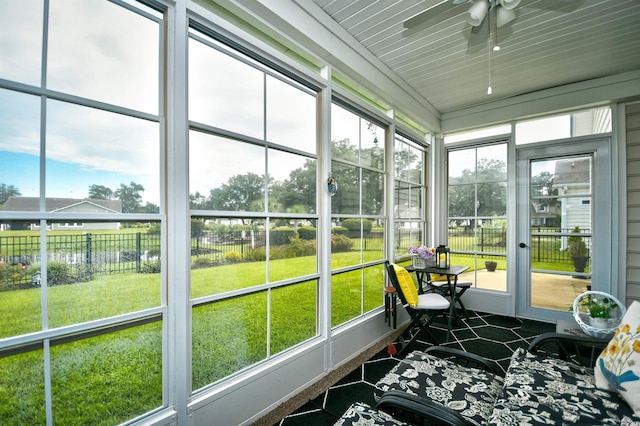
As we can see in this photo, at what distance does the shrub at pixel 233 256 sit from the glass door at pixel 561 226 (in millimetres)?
3901

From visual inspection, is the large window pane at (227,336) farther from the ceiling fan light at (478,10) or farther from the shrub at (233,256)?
the ceiling fan light at (478,10)

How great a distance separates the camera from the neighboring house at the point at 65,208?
118 cm

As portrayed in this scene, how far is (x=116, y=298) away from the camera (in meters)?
1.44

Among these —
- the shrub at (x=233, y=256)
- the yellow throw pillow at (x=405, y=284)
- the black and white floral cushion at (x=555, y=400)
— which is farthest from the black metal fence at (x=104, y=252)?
the black and white floral cushion at (x=555, y=400)

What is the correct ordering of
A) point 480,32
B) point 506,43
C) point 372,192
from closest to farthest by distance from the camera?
point 480,32 → point 506,43 → point 372,192

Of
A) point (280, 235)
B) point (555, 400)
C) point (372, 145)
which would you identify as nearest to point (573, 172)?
point (372, 145)

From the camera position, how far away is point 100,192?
140 centimetres

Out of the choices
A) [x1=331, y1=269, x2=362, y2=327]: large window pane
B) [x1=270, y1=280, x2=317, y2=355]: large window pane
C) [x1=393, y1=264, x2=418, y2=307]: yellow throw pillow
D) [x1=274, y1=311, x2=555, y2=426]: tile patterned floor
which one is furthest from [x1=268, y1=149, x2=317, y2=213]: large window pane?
[x1=274, y1=311, x2=555, y2=426]: tile patterned floor

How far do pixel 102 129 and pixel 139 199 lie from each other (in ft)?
1.19

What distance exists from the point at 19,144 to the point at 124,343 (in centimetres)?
99

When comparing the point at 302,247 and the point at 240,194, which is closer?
the point at 240,194

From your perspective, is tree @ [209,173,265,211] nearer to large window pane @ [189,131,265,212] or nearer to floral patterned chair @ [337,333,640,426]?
large window pane @ [189,131,265,212]

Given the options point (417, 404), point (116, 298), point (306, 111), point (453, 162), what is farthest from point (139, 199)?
point (453, 162)

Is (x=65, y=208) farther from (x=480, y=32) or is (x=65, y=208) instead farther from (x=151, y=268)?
(x=480, y=32)
